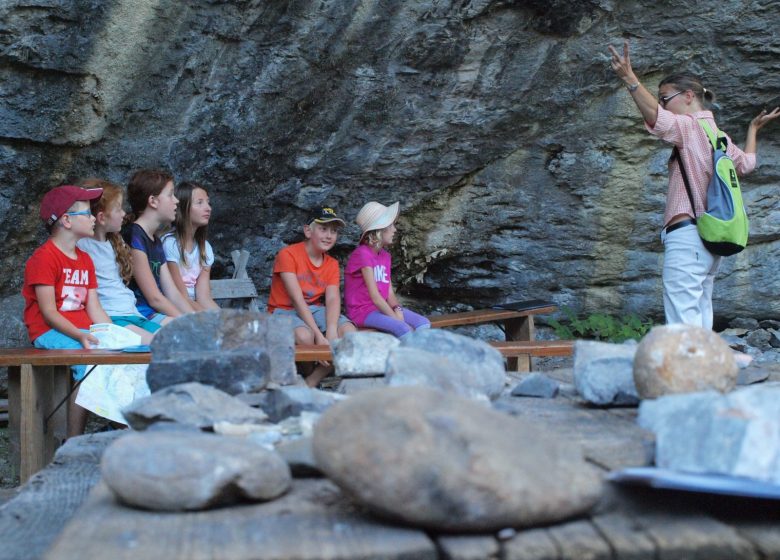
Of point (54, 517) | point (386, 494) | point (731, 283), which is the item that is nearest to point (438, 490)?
point (386, 494)

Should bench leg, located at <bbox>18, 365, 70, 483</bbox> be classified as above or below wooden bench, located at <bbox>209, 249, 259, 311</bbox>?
below

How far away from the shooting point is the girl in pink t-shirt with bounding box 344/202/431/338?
245 inches

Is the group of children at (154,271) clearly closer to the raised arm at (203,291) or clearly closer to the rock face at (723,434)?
the raised arm at (203,291)

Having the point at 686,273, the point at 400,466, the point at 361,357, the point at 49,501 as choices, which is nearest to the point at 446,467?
the point at 400,466

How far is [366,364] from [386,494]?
166 centimetres

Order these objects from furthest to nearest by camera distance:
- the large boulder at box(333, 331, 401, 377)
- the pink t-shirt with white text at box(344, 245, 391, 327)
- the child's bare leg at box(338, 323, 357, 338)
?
the pink t-shirt with white text at box(344, 245, 391, 327) < the child's bare leg at box(338, 323, 357, 338) < the large boulder at box(333, 331, 401, 377)

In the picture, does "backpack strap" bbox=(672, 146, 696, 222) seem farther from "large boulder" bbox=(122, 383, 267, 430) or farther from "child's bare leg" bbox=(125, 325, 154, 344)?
"child's bare leg" bbox=(125, 325, 154, 344)

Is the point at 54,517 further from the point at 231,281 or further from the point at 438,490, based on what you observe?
the point at 231,281

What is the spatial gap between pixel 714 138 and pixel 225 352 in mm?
3097

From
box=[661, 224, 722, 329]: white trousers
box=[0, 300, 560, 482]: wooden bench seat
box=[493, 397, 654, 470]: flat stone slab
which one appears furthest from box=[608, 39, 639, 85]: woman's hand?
box=[493, 397, 654, 470]: flat stone slab

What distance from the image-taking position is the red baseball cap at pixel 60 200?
484 centimetres

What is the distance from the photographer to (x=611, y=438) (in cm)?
217

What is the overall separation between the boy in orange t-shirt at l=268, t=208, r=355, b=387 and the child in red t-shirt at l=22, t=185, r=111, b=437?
1.42m

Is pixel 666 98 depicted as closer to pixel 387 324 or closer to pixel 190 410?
pixel 387 324
